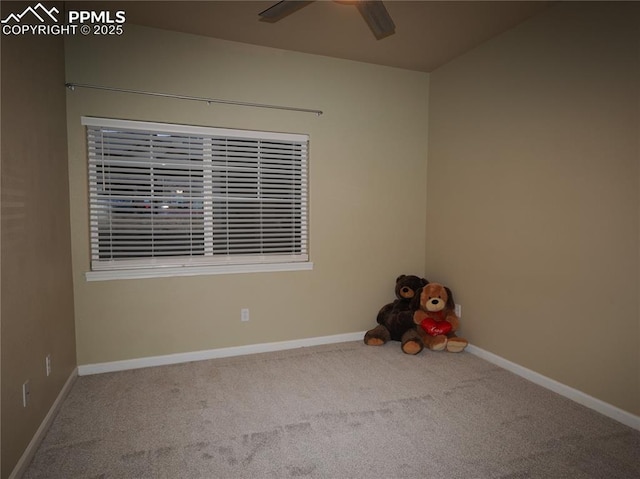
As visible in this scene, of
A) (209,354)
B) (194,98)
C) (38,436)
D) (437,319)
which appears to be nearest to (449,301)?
(437,319)

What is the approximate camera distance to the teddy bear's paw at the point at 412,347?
3428 millimetres

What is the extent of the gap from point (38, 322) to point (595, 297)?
3.47m

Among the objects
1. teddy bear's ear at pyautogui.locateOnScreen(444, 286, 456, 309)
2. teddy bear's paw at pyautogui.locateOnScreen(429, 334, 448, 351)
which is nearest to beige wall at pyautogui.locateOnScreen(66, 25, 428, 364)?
teddy bear's ear at pyautogui.locateOnScreen(444, 286, 456, 309)

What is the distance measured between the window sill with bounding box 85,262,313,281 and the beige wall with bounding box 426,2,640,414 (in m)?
1.65

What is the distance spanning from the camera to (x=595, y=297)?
249 centimetres

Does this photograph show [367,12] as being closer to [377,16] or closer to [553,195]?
[377,16]

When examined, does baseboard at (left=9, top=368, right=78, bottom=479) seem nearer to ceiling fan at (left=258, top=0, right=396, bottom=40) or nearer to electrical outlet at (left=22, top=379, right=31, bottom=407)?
electrical outlet at (left=22, top=379, right=31, bottom=407)

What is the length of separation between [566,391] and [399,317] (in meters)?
1.45

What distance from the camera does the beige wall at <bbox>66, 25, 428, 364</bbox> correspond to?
3010mm

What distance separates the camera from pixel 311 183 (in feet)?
11.9

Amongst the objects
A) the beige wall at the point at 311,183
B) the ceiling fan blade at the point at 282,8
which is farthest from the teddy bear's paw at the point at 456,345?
the ceiling fan blade at the point at 282,8

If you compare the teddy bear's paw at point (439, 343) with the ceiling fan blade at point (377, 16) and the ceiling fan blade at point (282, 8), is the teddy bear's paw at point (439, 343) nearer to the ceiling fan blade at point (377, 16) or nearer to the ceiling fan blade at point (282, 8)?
the ceiling fan blade at point (377, 16)

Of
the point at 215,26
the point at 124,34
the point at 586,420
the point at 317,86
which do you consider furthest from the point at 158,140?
the point at 586,420

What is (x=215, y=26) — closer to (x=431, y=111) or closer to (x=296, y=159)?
(x=296, y=159)
